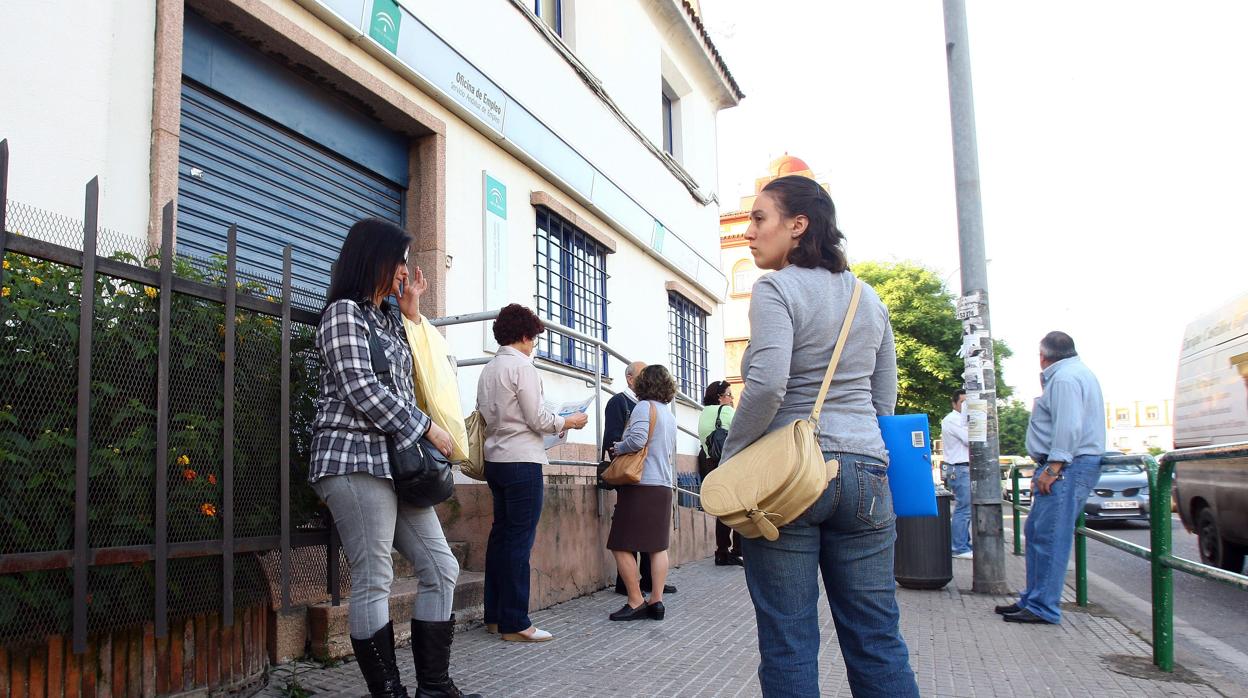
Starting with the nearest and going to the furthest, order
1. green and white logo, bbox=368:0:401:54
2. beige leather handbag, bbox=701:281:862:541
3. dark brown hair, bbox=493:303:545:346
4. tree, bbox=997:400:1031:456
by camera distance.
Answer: beige leather handbag, bbox=701:281:862:541 < dark brown hair, bbox=493:303:545:346 < green and white logo, bbox=368:0:401:54 < tree, bbox=997:400:1031:456

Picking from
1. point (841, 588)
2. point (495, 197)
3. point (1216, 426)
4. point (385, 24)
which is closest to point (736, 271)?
point (1216, 426)

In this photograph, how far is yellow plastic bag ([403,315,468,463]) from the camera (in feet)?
12.8

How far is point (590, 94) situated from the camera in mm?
11102

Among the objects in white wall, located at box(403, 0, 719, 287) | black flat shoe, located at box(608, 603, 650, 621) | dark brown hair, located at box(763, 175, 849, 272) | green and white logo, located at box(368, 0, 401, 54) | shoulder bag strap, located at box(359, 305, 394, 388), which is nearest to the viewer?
dark brown hair, located at box(763, 175, 849, 272)

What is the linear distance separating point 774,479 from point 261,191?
5004mm

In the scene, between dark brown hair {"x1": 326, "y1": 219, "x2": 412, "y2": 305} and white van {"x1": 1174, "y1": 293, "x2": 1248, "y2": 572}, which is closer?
dark brown hair {"x1": 326, "y1": 219, "x2": 412, "y2": 305}

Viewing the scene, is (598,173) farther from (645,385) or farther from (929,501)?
(929,501)

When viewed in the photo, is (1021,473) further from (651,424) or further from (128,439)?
(128,439)

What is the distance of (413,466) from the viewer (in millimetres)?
3508

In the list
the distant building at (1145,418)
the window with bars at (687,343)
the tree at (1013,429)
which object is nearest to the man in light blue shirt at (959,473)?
the window with bars at (687,343)

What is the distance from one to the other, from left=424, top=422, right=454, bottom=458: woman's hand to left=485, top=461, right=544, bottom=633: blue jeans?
1.50 metres

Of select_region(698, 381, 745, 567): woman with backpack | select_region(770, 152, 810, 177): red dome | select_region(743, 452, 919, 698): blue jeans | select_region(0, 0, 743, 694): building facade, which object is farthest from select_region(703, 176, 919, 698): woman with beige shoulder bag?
select_region(770, 152, 810, 177): red dome

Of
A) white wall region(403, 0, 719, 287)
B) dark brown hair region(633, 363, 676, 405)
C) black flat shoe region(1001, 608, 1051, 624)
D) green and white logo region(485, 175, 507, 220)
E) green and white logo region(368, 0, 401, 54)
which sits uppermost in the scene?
white wall region(403, 0, 719, 287)

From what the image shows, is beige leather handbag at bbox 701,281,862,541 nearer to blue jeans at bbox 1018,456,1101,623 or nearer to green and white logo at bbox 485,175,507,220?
blue jeans at bbox 1018,456,1101,623
